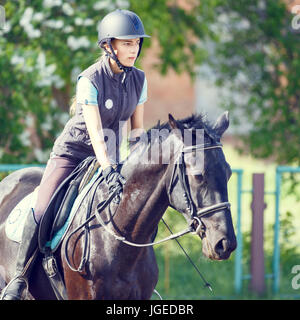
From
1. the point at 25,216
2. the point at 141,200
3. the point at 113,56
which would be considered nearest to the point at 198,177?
the point at 141,200

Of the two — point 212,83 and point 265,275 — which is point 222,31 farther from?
point 265,275

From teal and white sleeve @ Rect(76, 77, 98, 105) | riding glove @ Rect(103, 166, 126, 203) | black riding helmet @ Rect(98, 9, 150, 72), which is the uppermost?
black riding helmet @ Rect(98, 9, 150, 72)

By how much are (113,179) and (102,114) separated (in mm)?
616

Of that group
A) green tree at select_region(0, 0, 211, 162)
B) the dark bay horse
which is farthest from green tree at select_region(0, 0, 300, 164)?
the dark bay horse

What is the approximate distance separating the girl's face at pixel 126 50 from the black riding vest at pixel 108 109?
0.13m

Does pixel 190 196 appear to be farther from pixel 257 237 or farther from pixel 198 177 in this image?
pixel 257 237

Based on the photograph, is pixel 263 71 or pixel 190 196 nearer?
pixel 190 196

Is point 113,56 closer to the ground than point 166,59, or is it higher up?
closer to the ground

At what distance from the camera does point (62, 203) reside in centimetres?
445

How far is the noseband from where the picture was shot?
12.0 ft

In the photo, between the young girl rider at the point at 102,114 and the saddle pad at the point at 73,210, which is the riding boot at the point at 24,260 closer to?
the young girl rider at the point at 102,114

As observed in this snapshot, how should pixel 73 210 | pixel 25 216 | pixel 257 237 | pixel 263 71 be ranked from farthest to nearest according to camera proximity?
pixel 263 71
pixel 257 237
pixel 25 216
pixel 73 210

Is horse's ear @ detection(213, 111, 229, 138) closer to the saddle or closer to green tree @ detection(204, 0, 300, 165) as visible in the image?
the saddle

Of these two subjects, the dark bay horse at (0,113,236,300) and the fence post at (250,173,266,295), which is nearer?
the dark bay horse at (0,113,236,300)
